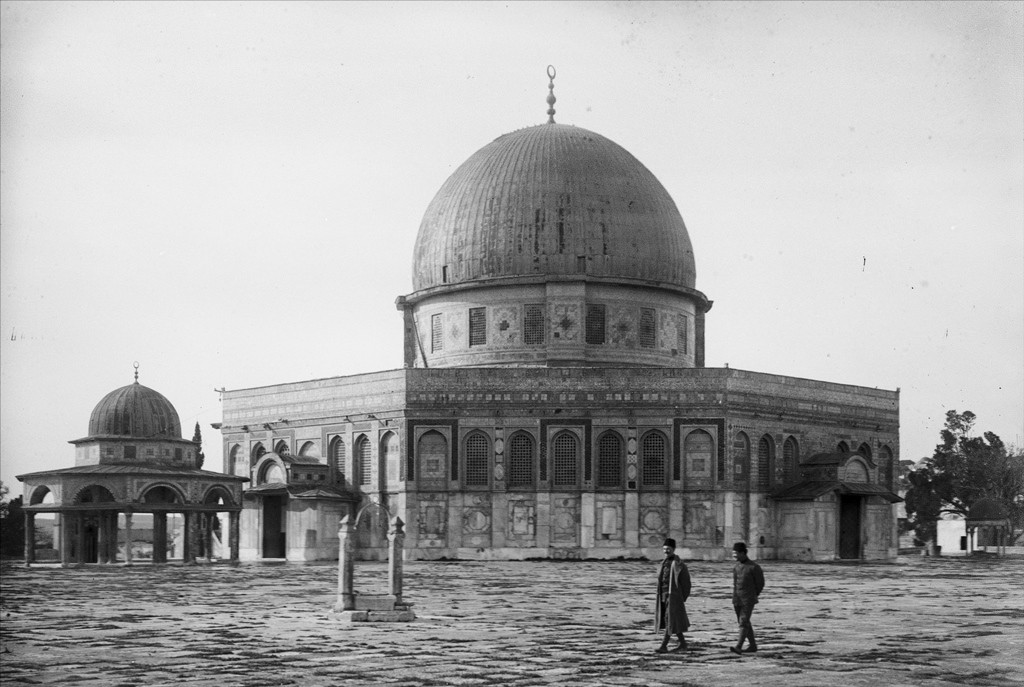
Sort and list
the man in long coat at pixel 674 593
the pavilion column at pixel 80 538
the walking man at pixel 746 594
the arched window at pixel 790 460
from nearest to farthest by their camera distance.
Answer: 1. the walking man at pixel 746 594
2. the man in long coat at pixel 674 593
3. the pavilion column at pixel 80 538
4. the arched window at pixel 790 460

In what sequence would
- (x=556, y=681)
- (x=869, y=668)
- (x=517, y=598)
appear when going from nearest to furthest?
(x=556, y=681) < (x=869, y=668) < (x=517, y=598)

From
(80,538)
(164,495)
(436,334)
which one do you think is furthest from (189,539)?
(436,334)

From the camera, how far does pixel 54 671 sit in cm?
1739

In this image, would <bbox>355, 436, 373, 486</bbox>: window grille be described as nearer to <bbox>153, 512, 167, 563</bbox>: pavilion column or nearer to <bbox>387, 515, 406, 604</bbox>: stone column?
<bbox>153, 512, 167, 563</bbox>: pavilion column

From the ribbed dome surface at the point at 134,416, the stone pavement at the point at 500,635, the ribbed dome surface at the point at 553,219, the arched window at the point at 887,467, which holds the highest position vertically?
the ribbed dome surface at the point at 553,219

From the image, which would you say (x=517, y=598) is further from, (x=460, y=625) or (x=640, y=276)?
(x=640, y=276)

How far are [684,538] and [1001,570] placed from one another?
11.4 m

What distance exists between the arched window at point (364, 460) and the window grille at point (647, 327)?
12080mm

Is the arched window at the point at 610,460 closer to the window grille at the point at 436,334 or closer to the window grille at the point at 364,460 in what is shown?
the window grille at the point at 364,460

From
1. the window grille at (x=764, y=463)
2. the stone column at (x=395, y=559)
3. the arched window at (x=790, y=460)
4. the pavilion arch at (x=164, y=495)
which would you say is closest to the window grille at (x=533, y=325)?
the window grille at (x=764, y=463)

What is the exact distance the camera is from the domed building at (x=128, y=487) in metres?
51.1

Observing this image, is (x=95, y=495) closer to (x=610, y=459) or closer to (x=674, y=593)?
(x=610, y=459)

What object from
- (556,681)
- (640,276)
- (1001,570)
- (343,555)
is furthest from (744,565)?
(640,276)

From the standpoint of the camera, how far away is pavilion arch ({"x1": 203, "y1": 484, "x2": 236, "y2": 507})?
176 feet
